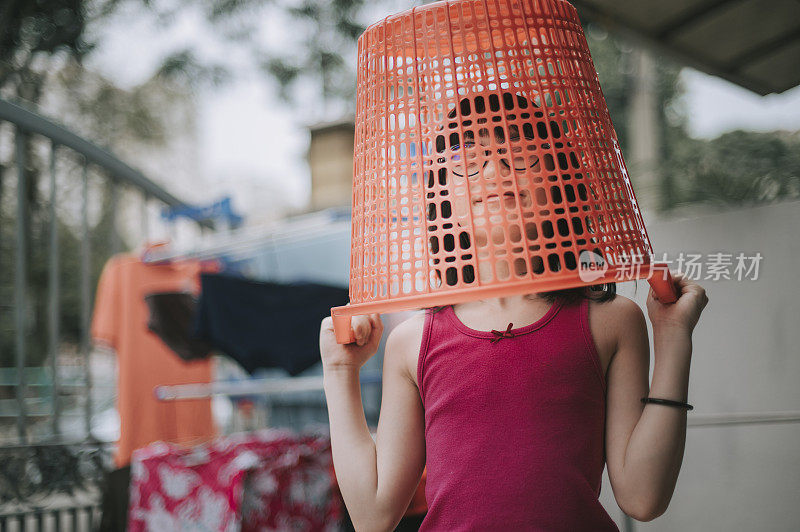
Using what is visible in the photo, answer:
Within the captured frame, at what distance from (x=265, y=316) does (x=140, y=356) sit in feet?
3.68

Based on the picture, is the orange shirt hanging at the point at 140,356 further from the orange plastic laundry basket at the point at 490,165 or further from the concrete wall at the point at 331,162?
the orange plastic laundry basket at the point at 490,165

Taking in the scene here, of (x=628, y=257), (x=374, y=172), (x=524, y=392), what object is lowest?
(x=524, y=392)

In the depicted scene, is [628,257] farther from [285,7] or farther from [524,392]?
[285,7]

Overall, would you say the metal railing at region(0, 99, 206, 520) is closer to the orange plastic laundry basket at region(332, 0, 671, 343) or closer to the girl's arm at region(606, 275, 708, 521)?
the orange plastic laundry basket at region(332, 0, 671, 343)

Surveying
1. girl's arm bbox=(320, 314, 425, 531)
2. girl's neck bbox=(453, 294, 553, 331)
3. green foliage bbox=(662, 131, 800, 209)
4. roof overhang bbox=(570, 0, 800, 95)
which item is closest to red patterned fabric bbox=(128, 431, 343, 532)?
girl's arm bbox=(320, 314, 425, 531)

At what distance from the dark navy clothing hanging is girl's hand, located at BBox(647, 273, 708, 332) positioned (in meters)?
2.61

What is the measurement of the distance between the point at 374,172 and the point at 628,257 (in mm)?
434

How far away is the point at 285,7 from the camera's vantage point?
1095 centimetres

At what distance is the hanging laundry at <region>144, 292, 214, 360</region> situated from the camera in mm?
4008

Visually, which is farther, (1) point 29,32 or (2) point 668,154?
(2) point 668,154

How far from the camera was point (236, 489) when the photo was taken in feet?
9.20

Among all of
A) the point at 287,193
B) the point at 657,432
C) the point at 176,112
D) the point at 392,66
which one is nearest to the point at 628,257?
the point at 657,432

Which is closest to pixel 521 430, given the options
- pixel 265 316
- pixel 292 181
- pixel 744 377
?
pixel 744 377

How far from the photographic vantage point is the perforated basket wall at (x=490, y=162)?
3.18 feet
